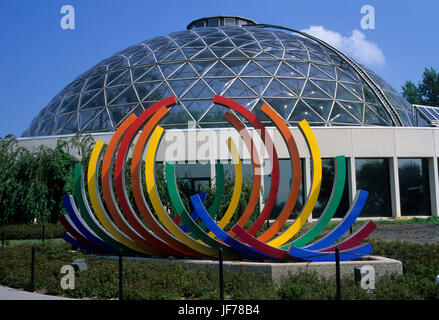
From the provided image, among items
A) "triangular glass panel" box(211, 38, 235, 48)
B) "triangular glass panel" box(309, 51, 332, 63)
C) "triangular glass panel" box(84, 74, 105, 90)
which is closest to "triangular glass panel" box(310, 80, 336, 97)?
"triangular glass panel" box(309, 51, 332, 63)

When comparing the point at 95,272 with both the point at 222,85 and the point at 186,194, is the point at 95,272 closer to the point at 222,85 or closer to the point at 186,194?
the point at 186,194

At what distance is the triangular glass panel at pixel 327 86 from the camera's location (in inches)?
1203

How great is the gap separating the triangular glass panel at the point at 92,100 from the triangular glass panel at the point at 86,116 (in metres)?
0.45

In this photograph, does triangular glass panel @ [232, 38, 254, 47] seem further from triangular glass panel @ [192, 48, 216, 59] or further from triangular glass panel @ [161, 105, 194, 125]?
triangular glass panel @ [161, 105, 194, 125]

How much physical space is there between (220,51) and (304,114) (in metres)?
7.79

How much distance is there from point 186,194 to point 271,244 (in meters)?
15.0

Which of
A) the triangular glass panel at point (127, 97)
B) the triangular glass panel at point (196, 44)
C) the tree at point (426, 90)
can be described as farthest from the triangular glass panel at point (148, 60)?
the tree at point (426, 90)

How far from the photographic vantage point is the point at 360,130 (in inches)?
1073

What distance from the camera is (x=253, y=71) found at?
30.5 metres

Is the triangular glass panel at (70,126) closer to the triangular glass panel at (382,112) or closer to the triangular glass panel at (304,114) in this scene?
the triangular glass panel at (304,114)

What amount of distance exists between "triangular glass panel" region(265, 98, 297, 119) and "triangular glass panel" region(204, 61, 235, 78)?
10.8 feet

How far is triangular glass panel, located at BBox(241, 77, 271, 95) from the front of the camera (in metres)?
29.2

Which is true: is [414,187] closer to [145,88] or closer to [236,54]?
[236,54]
